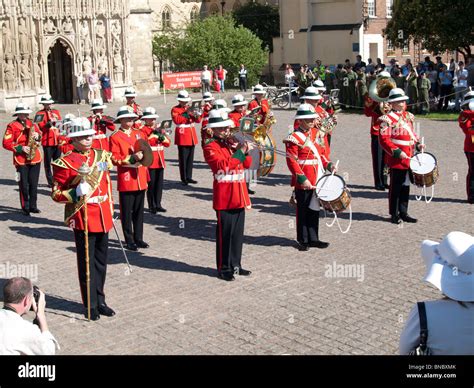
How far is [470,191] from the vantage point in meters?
14.5

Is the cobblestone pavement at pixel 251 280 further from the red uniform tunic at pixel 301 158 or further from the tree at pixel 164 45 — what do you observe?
the tree at pixel 164 45

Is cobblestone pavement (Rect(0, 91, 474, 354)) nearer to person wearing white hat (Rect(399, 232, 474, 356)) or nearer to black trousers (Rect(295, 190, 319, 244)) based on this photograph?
black trousers (Rect(295, 190, 319, 244))

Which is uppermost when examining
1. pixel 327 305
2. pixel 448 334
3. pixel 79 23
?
pixel 79 23

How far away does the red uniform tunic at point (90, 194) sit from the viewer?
909cm

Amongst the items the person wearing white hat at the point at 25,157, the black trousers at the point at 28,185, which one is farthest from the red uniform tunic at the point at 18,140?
the black trousers at the point at 28,185

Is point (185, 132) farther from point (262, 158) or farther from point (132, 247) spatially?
point (132, 247)

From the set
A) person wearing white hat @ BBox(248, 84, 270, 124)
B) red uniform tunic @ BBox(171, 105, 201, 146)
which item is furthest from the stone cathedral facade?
person wearing white hat @ BBox(248, 84, 270, 124)

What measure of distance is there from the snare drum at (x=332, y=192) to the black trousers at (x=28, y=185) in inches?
231

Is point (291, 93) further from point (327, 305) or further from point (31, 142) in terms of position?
point (327, 305)

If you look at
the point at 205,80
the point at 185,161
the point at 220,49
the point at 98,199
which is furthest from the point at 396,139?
the point at 220,49

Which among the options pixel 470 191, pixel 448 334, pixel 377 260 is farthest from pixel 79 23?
pixel 448 334

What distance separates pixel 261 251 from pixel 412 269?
7.53ft

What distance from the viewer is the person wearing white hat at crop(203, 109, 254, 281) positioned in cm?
1051

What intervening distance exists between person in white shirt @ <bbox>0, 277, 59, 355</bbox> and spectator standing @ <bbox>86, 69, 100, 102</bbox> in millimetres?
34728
